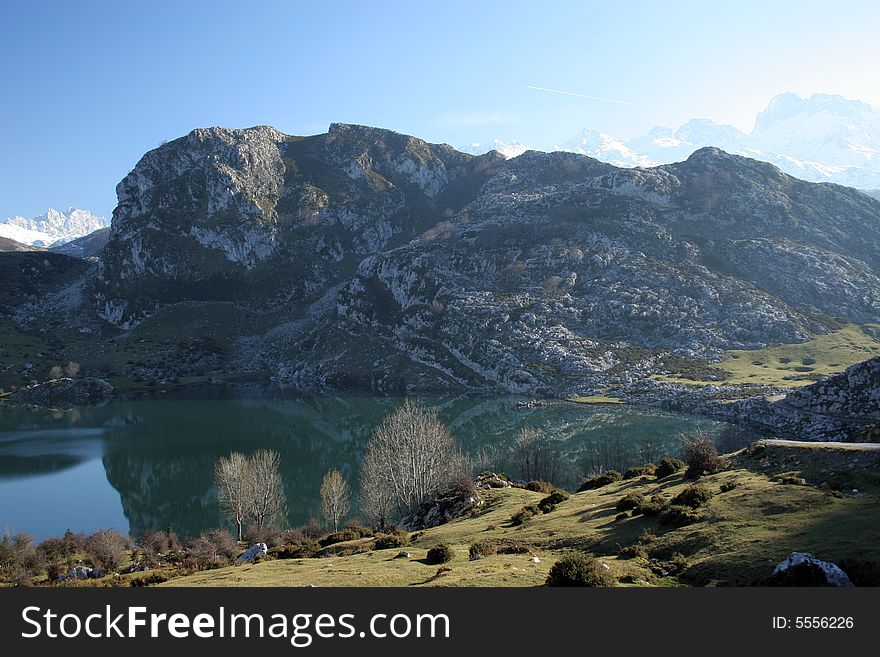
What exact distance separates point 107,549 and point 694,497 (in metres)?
73.9

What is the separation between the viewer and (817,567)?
68.3ft

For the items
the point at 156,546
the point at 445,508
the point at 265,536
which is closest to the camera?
the point at 445,508

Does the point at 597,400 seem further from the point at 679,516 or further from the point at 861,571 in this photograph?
the point at 861,571

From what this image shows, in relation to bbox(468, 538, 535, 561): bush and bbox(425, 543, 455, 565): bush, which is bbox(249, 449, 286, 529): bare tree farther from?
bbox(468, 538, 535, 561): bush

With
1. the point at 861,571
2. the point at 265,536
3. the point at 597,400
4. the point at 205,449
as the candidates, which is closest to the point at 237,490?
the point at 265,536

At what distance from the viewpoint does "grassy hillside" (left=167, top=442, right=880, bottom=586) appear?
25.1m

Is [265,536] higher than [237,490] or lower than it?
lower

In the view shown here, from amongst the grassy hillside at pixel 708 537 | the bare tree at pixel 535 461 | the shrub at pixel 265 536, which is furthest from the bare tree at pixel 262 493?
the bare tree at pixel 535 461

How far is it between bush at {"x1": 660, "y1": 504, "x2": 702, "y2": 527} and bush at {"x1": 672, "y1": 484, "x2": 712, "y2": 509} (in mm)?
1270

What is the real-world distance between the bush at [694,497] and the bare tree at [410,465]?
4685 cm

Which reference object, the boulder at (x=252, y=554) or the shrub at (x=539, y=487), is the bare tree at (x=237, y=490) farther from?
the shrub at (x=539, y=487)

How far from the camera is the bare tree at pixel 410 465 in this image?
261 feet
